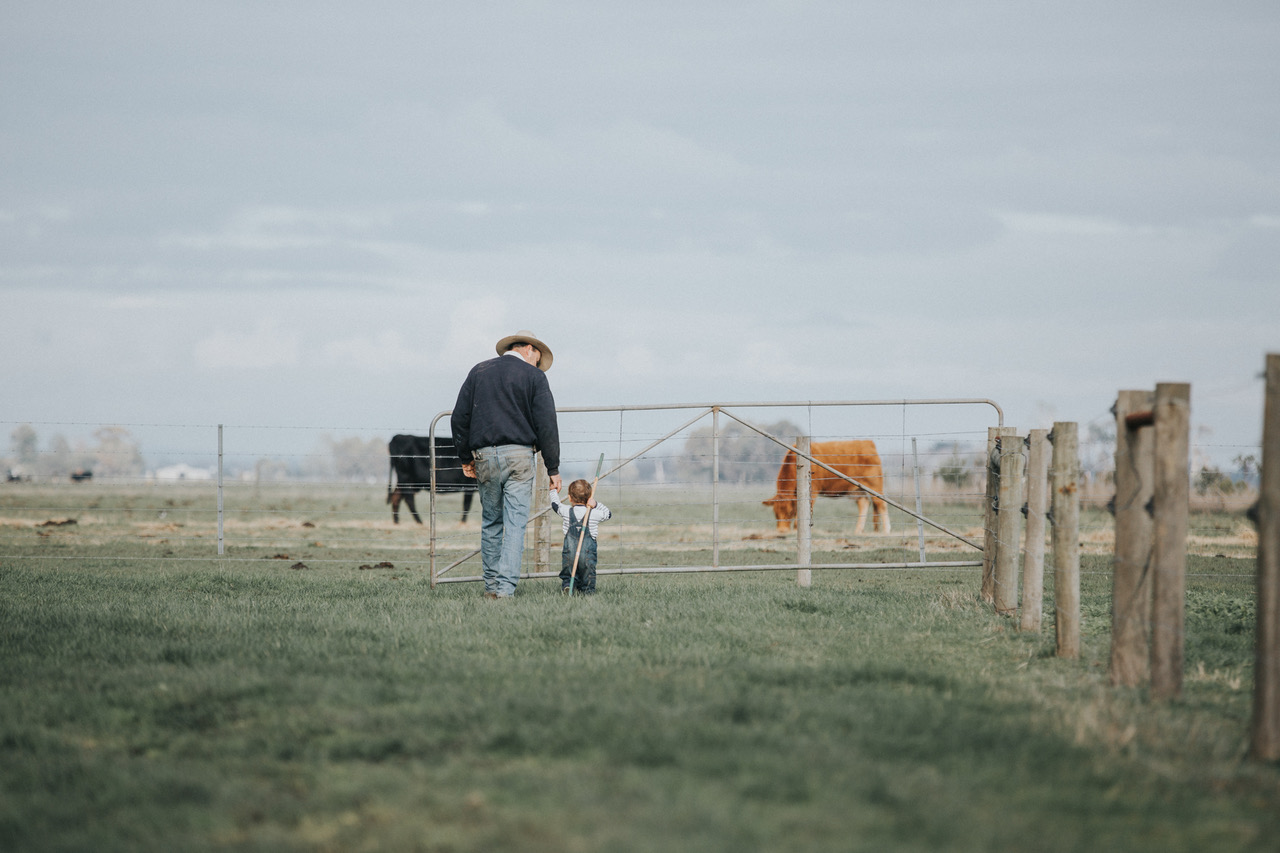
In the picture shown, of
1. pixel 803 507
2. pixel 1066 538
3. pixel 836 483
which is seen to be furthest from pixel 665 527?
pixel 1066 538

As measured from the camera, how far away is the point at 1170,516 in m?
4.29

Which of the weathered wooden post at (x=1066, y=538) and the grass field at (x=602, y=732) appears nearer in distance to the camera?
the grass field at (x=602, y=732)

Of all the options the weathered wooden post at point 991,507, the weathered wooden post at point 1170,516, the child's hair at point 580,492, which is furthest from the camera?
the child's hair at point 580,492

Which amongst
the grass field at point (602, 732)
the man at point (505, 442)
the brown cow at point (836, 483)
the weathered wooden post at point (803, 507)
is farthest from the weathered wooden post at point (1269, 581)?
the brown cow at point (836, 483)

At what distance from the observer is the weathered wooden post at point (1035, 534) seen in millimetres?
6496

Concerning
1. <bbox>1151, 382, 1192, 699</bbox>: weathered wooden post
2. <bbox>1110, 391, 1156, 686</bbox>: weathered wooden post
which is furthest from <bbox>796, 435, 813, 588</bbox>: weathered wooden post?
<bbox>1151, 382, 1192, 699</bbox>: weathered wooden post

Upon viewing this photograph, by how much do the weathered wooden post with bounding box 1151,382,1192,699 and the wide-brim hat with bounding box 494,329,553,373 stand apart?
5.07 m

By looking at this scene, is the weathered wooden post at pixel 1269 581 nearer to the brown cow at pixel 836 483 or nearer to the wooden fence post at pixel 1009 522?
the wooden fence post at pixel 1009 522

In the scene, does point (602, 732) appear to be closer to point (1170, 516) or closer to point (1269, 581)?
point (1269, 581)

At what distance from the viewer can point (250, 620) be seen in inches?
247

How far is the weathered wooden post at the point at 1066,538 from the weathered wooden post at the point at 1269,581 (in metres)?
1.94

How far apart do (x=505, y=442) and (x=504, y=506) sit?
0.49 m

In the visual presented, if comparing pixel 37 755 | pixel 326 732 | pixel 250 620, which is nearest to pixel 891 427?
pixel 250 620

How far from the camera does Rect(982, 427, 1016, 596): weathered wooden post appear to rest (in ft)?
26.0
